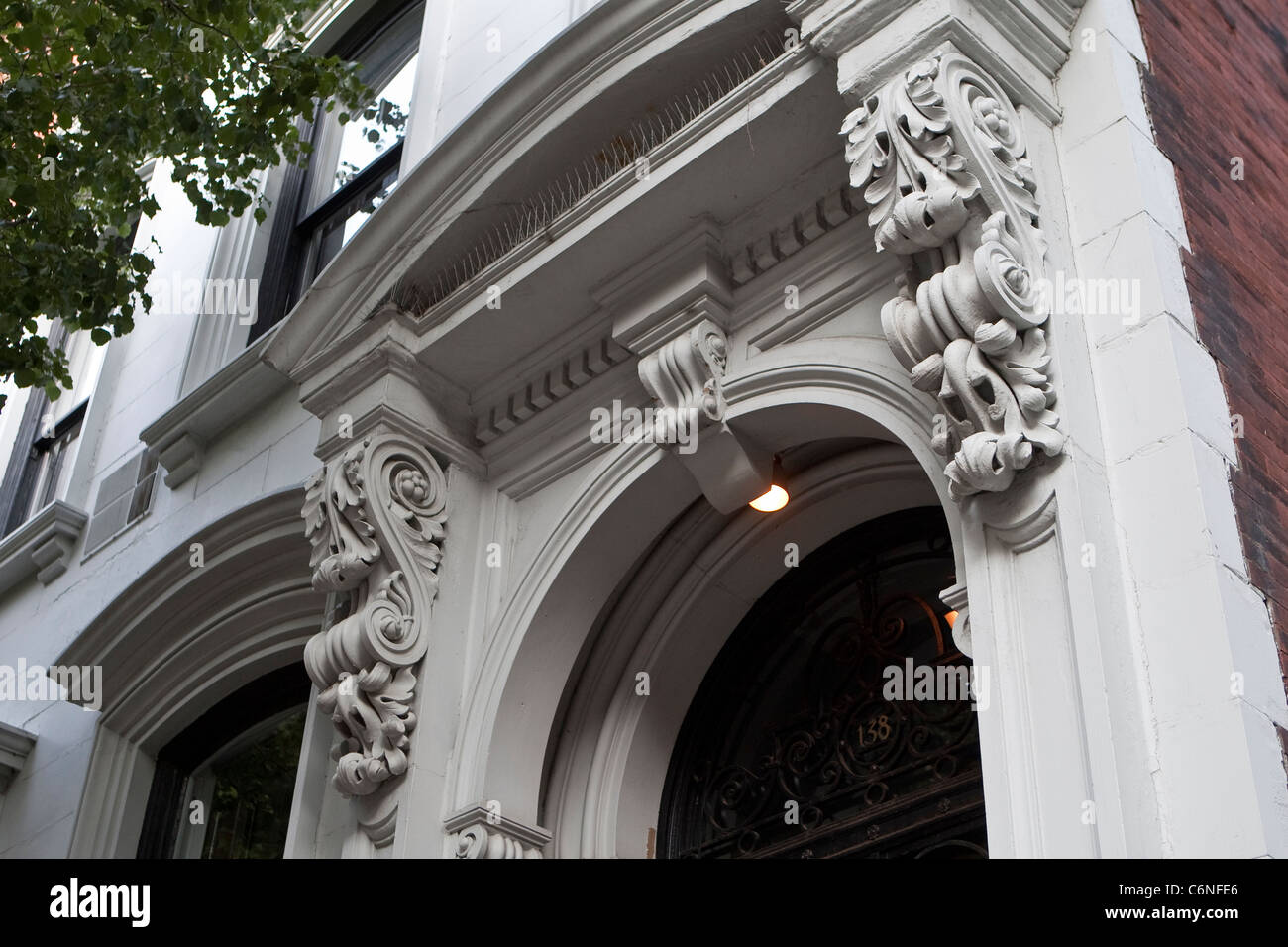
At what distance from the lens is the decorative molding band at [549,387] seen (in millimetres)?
6270

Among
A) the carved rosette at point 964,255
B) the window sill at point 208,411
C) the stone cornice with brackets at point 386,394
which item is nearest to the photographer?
the carved rosette at point 964,255

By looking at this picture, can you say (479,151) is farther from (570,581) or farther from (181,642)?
(181,642)

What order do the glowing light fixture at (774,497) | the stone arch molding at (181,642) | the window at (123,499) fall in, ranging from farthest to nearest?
the window at (123,499) → the stone arch molding at (181,642) → the glowing light fixture at (774,497)

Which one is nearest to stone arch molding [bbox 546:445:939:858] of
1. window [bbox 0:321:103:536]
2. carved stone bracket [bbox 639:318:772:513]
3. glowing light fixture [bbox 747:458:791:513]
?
glowing light fixture [bbox 747:458:791:513]

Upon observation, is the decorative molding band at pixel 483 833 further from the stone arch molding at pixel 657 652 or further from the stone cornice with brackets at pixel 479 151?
the stone cornice with brackets at pixel 479 151

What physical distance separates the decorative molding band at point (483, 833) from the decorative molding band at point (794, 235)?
7.24 feet

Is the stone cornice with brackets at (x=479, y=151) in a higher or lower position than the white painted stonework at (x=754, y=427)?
higher

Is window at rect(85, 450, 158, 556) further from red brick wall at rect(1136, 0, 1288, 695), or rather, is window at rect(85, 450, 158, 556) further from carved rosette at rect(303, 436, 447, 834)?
red brick wall at rect(1136, 0, 1288, 695)

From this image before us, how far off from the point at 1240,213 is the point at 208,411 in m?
6.00

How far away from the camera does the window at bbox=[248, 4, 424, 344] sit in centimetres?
1012

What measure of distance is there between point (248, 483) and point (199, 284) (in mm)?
2541

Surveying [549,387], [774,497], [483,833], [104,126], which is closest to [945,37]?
[774,497]

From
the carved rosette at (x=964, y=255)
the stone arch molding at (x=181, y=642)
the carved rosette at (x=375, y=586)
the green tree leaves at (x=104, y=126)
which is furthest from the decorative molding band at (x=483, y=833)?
the green tree leaves at (x=104, y=126)

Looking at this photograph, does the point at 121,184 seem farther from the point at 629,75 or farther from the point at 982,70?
the point at 982,70
